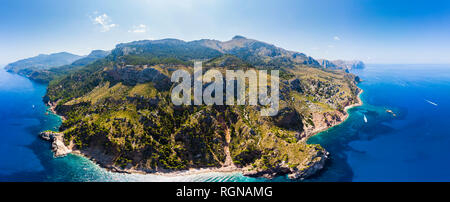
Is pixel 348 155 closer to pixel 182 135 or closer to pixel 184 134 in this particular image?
pixel 184 134

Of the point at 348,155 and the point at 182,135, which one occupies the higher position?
the point at 182,135

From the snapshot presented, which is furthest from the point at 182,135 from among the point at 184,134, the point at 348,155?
the point at 348,155

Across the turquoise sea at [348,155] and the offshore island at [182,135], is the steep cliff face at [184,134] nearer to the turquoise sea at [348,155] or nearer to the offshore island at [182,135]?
the offshore island at [182,135]

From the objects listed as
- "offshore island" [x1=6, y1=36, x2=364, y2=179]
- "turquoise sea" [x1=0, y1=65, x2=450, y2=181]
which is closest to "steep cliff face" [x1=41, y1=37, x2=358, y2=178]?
"offshore island" [x1=6, y1=36, x2=364, y2=179]

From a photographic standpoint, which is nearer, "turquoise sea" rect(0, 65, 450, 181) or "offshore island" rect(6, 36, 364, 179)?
"turquoise sea" rect(0, 65, 450, 181)

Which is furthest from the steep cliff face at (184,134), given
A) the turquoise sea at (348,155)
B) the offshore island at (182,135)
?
the turquoise sea at (348,155)

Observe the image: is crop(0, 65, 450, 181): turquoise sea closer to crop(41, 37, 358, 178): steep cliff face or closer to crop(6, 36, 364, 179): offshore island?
crop(6, 36, 364, 179): offshore island

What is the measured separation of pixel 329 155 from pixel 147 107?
137m

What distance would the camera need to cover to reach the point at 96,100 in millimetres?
173000

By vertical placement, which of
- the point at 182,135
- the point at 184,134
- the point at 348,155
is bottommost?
the point at 348,155

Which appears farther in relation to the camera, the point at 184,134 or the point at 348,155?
the point at 184,134

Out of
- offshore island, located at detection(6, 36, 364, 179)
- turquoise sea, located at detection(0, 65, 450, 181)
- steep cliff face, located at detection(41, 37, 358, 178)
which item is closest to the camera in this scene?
turquoise sea, located at detection(0, 65, 450, 181)

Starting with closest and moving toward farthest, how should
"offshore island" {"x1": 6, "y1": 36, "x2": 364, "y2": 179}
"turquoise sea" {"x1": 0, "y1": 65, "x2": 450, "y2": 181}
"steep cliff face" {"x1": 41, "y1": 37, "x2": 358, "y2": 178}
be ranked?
"turquoise sea" {"x1": 0, "y1": 65, "x2": 450, "y2": 181} → "offshore island" {"x1": 6, "y1": 36, "x2": 364, "y2": 179} → "steep cliff face" {"x1": 41, "y1": 37, "x2": 358, "y2": 178}
